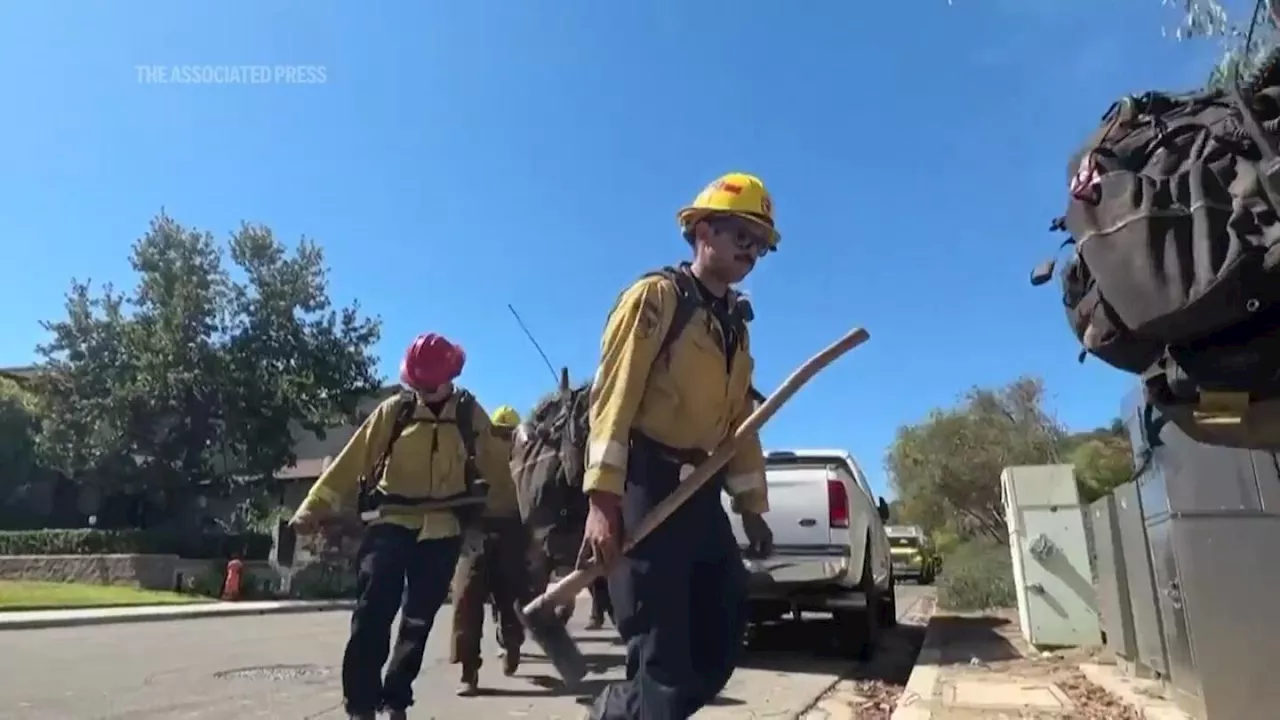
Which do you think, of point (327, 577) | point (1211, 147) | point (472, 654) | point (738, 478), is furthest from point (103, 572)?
point (1211, 147)

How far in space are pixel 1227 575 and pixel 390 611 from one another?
3618 mm

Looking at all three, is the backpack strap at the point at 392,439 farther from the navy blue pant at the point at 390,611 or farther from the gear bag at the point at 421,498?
the navy blue pant at the point at 390,611

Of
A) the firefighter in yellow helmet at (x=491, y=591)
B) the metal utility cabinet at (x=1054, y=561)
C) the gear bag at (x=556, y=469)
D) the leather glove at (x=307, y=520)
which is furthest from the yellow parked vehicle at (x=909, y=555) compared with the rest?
the leather glove at (x=307, y=520)

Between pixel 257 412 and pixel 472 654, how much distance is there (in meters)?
25.9

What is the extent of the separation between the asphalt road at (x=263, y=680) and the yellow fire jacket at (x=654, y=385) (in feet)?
10.2

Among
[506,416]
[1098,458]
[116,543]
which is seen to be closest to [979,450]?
[1098,458]

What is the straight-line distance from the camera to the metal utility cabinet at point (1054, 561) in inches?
322

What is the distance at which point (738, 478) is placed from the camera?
10.7 ft

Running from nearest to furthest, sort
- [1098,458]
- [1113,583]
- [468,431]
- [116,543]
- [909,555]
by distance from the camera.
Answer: [468,431] → [1113,583] → [116,543] → [1098,458] → [909,555]

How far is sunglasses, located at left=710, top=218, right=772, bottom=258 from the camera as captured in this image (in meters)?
3.17

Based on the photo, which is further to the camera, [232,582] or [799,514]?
[232,582]

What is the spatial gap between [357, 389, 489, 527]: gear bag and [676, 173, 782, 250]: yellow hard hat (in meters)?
2.13

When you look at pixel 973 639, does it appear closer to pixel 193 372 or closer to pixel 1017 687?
pixel 1017 687

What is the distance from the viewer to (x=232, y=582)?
24375mm
